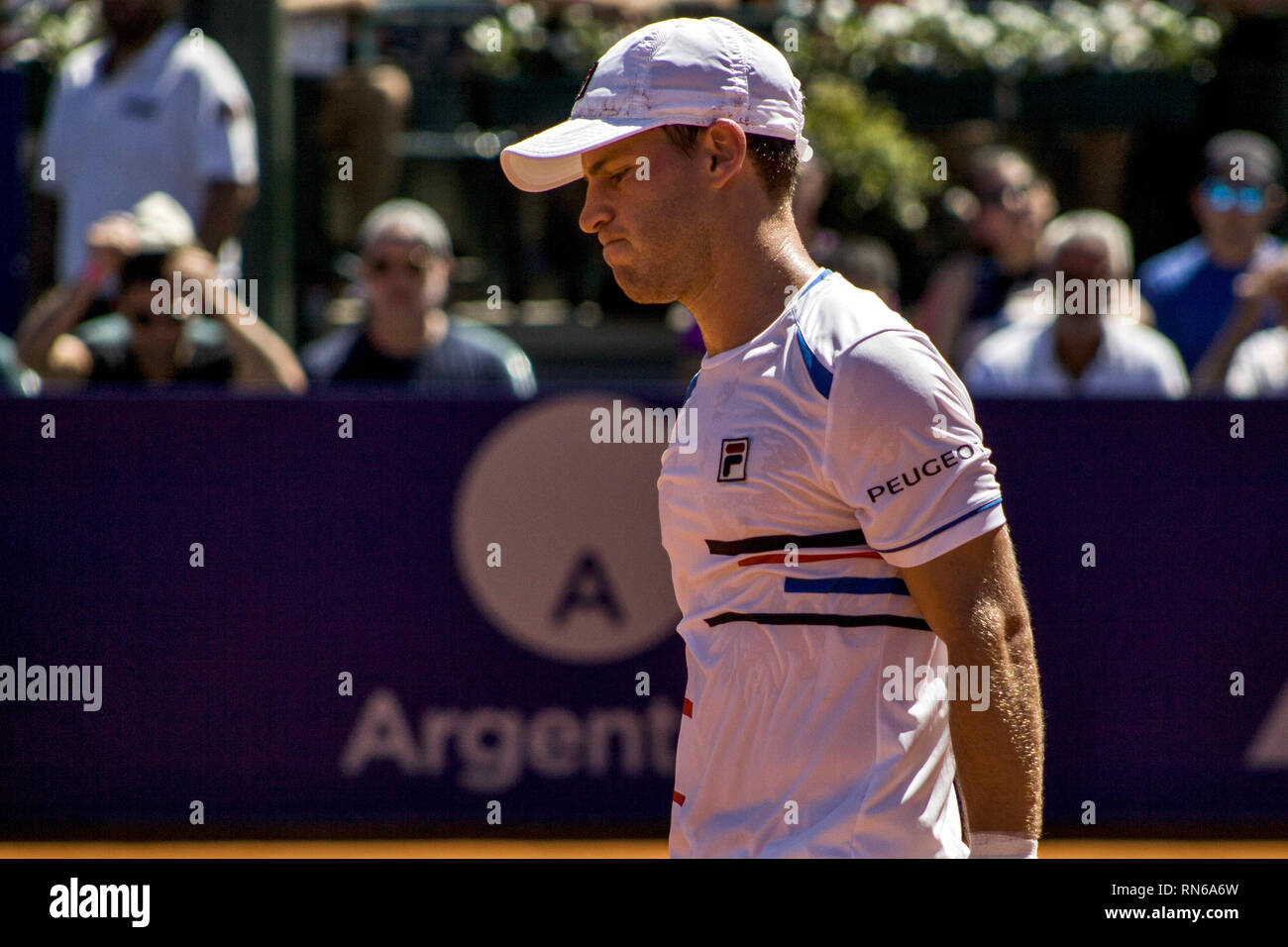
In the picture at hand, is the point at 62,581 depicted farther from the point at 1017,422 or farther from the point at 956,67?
the point at 956,67

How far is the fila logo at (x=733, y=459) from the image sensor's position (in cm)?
229

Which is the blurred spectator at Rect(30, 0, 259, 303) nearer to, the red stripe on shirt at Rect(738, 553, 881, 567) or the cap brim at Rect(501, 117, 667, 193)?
the cap brim at Rect(501, 117, 667, 193)

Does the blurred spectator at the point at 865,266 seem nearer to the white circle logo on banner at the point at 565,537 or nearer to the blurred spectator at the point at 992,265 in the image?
the blurred spectator at the point at 992,265

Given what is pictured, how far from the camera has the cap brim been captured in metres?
2.31

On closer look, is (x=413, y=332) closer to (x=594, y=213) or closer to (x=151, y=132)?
(x=151, y=132)

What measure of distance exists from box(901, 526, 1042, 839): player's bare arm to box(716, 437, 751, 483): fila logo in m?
0.26

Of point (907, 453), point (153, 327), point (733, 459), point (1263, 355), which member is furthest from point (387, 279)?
point (907, 453)

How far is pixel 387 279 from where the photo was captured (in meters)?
6.52

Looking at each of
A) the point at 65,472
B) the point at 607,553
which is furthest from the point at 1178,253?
the point at 65,472

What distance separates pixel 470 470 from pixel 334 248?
11.1 ft

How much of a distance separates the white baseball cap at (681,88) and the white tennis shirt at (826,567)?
26cm

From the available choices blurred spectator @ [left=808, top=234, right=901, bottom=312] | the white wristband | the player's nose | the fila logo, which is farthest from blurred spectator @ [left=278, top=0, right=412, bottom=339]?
the white wristband
